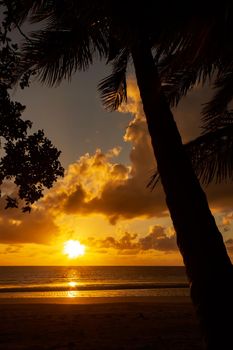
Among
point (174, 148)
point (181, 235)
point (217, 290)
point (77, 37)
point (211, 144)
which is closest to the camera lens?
point (217, 290)

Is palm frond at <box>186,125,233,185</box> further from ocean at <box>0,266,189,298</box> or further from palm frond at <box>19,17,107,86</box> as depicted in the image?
ocean at <box>0,266,189,298</box>

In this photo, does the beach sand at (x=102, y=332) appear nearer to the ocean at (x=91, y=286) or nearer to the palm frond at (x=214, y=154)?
the palm frond at (x=214, y=154)

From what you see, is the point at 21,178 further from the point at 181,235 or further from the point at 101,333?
the point at 101,333

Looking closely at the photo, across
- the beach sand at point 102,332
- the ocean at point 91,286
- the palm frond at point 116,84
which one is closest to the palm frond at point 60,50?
the palm frond at point 116,84

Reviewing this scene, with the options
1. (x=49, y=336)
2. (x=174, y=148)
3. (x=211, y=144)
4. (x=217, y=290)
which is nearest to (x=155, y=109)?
(x=174, y=148)

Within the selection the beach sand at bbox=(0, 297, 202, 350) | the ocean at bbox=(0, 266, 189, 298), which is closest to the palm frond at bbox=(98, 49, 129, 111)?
the beach sand at bbox=(0, 297, 202, 350)

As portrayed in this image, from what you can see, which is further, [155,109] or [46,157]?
[46,157]

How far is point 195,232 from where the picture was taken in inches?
119

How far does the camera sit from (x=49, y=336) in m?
7.66

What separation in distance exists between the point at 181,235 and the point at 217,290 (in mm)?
537

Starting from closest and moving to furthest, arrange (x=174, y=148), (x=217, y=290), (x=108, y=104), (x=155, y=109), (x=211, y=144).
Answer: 1. (x=217, y=290)
2. (x=174, y=148)
3. (x=155, y=109)
4. (x=211, y=144)
5. (x=108, y=104)

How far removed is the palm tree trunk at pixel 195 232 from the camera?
2750 mm

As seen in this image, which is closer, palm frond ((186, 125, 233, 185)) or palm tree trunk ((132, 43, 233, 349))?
palm tree trunk ((132, 43, 233, 349))

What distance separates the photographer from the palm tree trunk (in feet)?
9.02
